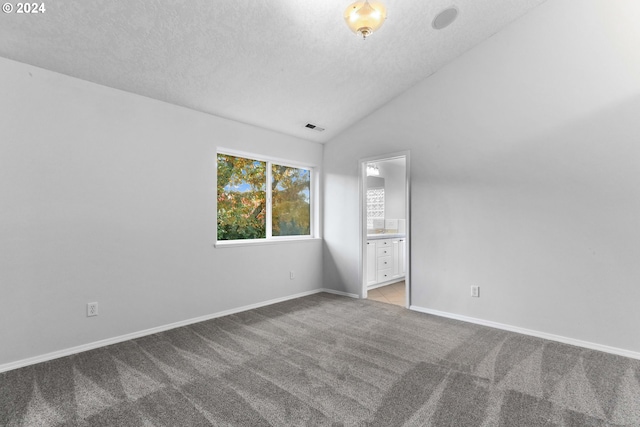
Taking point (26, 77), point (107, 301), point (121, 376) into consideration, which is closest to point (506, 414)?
point (121, 376)

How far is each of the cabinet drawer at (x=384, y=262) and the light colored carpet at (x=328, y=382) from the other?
2.07 m

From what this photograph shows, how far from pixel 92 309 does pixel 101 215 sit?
33.5 inches

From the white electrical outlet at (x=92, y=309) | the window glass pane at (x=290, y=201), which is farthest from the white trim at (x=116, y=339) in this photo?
the window glass pane at (x=290, y=201)

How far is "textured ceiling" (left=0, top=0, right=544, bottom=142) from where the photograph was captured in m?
2.32

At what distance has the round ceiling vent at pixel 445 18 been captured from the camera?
9.59ft

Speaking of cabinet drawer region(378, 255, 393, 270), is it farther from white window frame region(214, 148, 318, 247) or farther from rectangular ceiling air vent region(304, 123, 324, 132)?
rectangular ceiling air vent region(304, 123, 324, 132)

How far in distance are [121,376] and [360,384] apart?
5.76ft

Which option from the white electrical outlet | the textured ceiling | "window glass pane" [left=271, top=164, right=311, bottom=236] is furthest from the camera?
"window glass pane" [left=271, top=164, right=311, bottom=236]

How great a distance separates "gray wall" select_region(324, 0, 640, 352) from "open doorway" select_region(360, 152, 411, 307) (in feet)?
1.14

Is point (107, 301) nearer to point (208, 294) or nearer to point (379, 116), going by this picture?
point (208, 294)

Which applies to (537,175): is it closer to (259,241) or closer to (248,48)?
(248,48)
